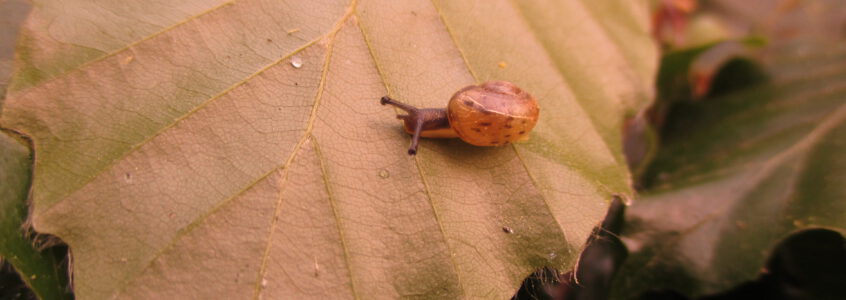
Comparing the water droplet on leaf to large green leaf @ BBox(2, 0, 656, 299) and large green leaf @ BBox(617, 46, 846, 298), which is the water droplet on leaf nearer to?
large green leaf @ BBox(2, 0, 656, 299)

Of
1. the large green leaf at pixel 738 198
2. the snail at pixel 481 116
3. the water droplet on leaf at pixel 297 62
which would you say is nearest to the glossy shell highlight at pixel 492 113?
the snail at pixel 481 116

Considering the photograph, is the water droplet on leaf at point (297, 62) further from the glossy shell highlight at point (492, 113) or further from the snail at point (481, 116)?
the glossy shell highlight at point (492, 113)

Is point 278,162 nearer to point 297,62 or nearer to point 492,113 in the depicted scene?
point 297,62

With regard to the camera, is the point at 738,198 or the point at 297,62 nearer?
the point at 297,62

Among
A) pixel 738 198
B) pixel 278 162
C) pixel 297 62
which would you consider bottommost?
pixel 738 198

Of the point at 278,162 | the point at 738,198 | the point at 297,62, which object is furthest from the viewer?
the point at 738,198

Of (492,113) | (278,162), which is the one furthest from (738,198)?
(278,162)

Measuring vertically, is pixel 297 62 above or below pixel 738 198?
above

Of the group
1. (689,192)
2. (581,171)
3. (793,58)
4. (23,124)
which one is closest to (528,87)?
(581,171)

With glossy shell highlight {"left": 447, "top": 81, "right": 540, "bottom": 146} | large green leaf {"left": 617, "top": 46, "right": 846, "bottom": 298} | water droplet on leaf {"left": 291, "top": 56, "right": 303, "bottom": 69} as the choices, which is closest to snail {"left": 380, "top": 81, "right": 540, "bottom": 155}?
glossy shell highlight {"left": 447, "top": 81, "right": 540, "bottom": 146}
